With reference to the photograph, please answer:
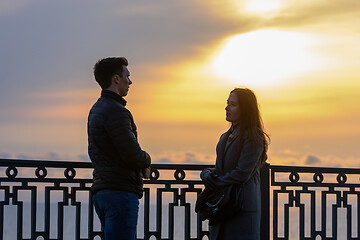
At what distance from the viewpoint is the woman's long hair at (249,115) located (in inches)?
222

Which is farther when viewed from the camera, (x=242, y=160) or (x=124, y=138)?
(x=242, y=160)

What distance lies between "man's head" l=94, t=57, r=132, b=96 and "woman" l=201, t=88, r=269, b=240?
102 centimetres

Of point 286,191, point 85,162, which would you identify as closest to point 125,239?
point 85,162

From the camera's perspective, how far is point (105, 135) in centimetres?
516

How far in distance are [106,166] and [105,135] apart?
0.26m

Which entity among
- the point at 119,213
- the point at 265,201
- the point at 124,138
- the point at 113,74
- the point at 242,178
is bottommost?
the point at 119,213

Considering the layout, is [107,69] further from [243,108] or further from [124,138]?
[243,108]

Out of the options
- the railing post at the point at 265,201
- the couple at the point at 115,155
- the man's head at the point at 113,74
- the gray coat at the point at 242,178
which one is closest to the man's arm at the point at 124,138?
the couple at the point at 115,155

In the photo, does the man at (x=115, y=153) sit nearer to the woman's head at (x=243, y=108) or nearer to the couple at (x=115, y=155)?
the couple at (x=115, y=155)

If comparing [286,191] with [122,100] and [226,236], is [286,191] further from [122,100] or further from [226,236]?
[122,100]

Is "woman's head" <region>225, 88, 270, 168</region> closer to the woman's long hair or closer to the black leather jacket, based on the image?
the woman's long hair

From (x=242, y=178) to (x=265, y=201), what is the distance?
1513 mm

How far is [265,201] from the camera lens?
7059mm

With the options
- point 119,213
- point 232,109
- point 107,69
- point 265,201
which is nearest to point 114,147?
point 119,213
